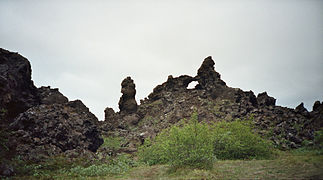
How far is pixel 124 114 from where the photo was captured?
73438mm

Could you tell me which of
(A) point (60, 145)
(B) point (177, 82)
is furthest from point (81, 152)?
(B) point (177, 82)

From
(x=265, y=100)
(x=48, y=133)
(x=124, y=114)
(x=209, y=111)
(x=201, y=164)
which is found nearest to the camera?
(x=201, y=164)

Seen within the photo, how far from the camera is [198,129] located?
15.1 meters

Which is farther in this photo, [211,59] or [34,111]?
[211,59]

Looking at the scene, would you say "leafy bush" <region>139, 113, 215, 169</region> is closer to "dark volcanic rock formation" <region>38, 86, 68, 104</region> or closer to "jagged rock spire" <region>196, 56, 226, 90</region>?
"dark volcanic rock formation" <region>38, 86, 68, 104</region>

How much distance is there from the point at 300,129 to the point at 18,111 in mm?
50654

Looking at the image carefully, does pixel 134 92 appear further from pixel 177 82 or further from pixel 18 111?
pixel 18 111

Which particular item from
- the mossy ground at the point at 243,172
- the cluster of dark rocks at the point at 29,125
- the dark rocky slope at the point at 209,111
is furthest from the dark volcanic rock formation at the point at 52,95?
the mossy ground at the point at 243,172

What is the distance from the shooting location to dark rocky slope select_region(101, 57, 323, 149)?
33047 millimetres

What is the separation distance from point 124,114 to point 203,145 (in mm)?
62313

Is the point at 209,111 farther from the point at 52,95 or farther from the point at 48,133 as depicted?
the point at 52,95

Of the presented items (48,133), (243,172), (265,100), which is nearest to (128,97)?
(48,133)

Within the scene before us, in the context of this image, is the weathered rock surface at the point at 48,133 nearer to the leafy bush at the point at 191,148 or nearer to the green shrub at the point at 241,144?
the leafy bush at the point at 191,148

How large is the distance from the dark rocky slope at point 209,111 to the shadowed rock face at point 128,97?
2.45 m
